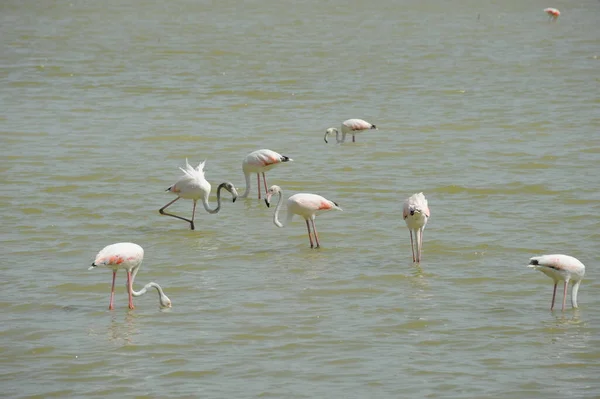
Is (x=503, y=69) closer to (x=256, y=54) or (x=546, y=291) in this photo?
(x=256, y=54)

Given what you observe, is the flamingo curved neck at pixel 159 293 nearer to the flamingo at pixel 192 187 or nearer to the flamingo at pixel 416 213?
the flamingo at pixel 416 213

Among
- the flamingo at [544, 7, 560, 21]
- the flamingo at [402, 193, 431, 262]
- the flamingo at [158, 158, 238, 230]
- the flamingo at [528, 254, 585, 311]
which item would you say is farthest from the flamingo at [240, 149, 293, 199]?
the flamingo at [544, 7, 560, 21]

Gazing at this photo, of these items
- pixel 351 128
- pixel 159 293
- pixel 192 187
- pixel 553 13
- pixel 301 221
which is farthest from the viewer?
pixel 553 13

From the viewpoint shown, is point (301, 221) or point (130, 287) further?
point (301, 221)

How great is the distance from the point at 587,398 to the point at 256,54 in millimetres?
20225

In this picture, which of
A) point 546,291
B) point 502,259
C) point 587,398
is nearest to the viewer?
point 587,398

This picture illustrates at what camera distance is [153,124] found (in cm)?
1864

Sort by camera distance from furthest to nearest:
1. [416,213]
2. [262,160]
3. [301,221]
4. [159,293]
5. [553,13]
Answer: [553,13], [262,160], [301,221], [416,213], [159,293]

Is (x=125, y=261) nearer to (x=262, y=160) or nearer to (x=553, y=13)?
(x=262, y=160)

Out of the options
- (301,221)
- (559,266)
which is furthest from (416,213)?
(301,221)

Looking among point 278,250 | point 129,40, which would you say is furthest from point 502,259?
point 129,40

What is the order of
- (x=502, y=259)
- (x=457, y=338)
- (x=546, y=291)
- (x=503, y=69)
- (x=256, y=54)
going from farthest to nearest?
(x=256, y=54), (x=503, y=69), (x=502, y=259), (x=546, y=291), (x=457, y=338)

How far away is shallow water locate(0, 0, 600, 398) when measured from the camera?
8.02 metres

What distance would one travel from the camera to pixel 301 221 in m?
12.6
